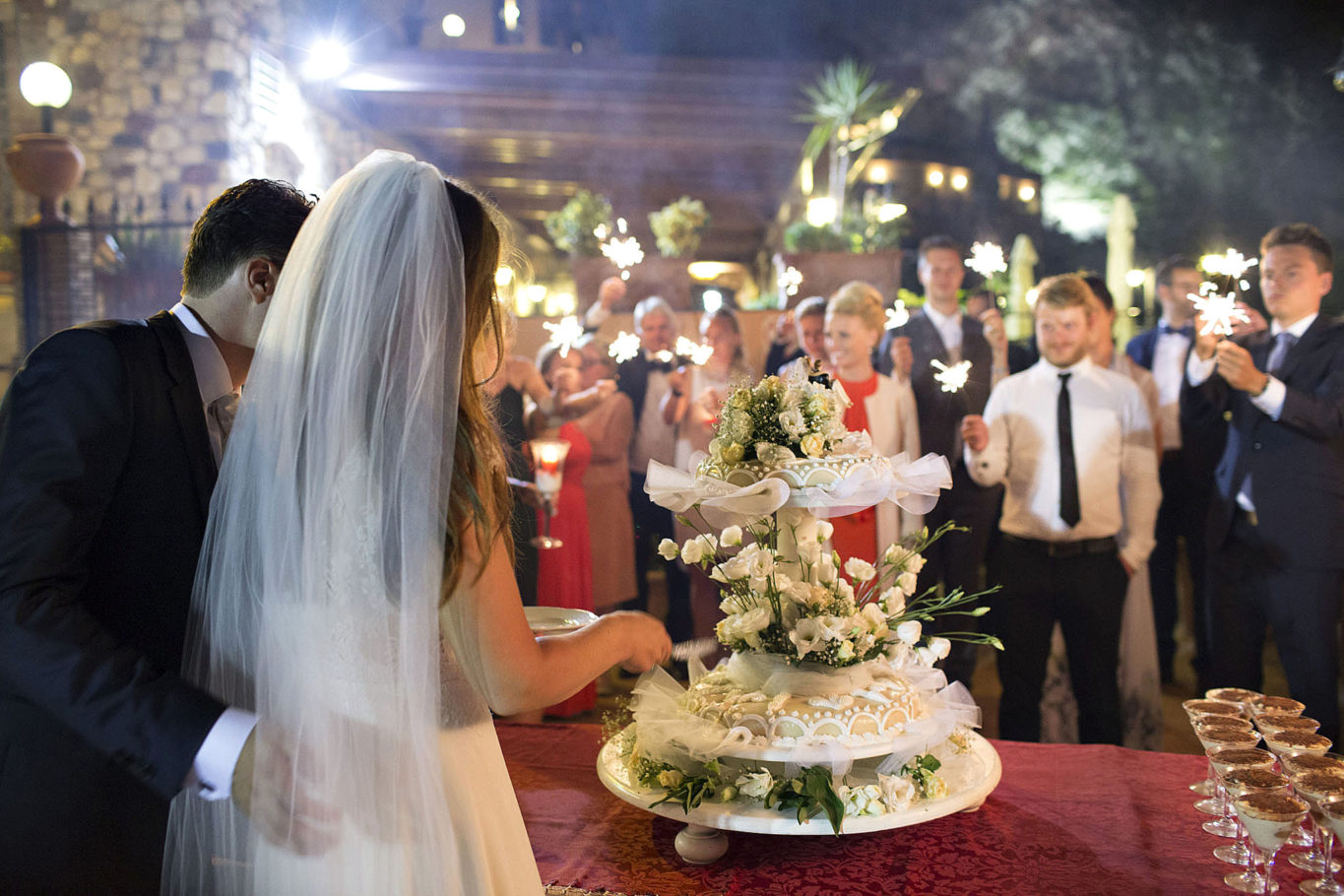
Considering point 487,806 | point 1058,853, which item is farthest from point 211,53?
point 1058,853

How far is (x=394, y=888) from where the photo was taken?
45.7 inches

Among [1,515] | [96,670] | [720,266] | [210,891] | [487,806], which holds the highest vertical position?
[720,266]

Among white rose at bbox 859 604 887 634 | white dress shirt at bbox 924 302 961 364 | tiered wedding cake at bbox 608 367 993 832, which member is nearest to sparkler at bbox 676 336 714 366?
white dress shirt at bbox 924 302 961 364

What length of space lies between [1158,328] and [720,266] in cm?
254

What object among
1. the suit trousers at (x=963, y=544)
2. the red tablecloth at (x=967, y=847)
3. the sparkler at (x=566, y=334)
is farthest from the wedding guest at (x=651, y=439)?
the red tablecloth at (x=967, y=847)

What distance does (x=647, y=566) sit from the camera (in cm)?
513

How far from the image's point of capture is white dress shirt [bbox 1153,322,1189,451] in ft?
15.0

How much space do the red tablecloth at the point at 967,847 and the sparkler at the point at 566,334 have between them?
10.8 feet

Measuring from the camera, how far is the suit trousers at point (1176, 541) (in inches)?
180

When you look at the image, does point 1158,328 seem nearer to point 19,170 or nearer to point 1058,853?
point 1058,853

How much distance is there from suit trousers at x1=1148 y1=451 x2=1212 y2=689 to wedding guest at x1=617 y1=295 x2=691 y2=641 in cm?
240

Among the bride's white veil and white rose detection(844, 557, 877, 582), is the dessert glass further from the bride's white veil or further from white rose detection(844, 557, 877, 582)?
the bride's white veil

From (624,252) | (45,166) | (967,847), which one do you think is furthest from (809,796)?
(45,166)

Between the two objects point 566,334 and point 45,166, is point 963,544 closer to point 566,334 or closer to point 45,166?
point 566,334
